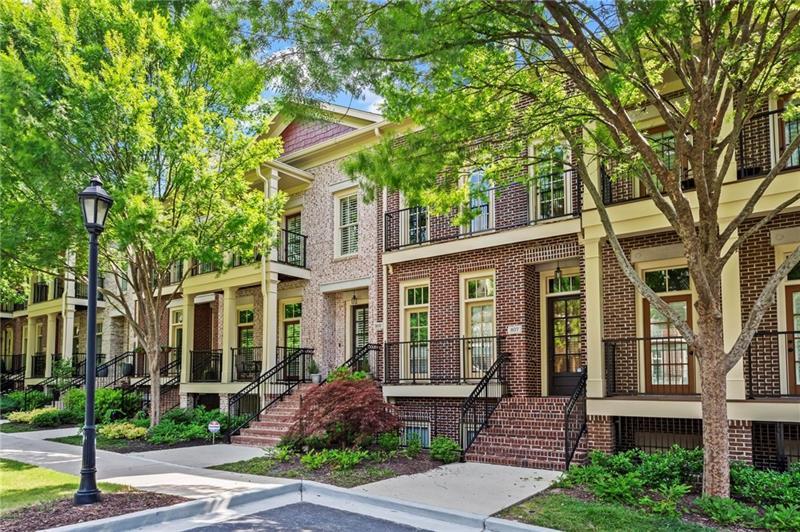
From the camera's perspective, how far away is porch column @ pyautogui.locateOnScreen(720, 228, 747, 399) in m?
9.45

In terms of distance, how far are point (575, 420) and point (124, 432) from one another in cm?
1033

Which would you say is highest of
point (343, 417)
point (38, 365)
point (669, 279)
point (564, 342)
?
point (669, 279)

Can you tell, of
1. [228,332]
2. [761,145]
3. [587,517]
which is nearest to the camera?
[587,517]

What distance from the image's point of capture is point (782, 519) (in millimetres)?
6812

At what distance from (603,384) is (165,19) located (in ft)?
37.1

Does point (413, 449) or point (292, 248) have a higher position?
point (292, 248)

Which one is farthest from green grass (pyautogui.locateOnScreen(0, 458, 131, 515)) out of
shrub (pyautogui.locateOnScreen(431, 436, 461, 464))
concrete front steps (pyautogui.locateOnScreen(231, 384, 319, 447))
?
shrub (pyautogui.locateOnScreen(431, 436, 461, 464))

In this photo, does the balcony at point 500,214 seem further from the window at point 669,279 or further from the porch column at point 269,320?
the porch column at point 269,320

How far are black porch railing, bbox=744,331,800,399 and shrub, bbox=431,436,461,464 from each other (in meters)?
4.92

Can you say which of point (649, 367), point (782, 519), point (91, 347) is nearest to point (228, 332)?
point (91, 347)

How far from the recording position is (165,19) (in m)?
13.2

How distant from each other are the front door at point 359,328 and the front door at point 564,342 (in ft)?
17.9

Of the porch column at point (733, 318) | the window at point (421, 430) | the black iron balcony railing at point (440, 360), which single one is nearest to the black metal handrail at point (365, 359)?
the black iron balcony railing at point (440, 360)

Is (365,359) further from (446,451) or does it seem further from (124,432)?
(124,432)
